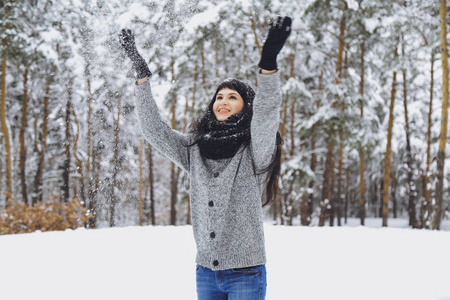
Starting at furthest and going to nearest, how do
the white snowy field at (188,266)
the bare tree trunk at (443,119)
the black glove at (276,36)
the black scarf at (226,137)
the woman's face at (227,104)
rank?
the bare tree trunk at (443,119), the white snowy field at (188,266), the woman's face at (227,104), the black scarf at (226,137), the black glove at (276,36)

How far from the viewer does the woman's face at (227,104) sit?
1.95 metres

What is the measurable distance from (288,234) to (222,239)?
5.04 m

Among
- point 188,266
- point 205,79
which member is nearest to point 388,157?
point 205,79

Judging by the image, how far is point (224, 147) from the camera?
72.7 inches

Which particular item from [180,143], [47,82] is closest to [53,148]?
[47,82]

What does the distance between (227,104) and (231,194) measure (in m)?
0.44

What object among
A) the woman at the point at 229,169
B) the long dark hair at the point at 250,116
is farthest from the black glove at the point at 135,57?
the long dark hair at the point at 250,116

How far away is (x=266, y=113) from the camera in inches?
66.1

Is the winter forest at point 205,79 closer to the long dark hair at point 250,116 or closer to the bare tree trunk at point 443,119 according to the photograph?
the bare tree trunk at point 443,119

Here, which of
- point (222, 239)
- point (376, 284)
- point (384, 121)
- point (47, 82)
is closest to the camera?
point (222, 239)

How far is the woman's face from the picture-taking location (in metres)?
1.95

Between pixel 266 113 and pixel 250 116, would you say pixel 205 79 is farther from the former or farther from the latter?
pixel 266 113

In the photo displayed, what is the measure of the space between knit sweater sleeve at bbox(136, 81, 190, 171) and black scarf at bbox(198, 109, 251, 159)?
14cm

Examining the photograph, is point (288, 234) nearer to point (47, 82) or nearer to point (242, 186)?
point (242, 186)
